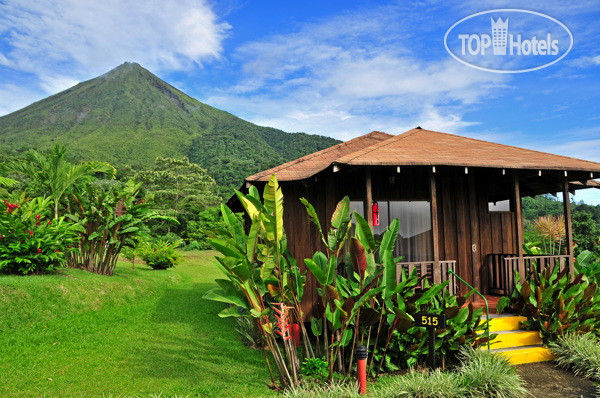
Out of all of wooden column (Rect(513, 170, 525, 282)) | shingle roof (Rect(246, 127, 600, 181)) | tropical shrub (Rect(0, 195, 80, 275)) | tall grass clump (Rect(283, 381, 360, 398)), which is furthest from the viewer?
tropical shrub (Rect(0, 195, 80, 275))

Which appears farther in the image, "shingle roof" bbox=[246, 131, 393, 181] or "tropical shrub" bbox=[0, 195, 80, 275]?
"tropical shrub" bbox=[0, 195, 80, 275]

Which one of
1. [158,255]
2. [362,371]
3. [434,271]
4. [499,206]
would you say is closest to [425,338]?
[362,371]

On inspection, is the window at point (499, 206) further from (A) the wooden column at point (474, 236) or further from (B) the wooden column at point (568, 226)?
(B) the wooden column at point (568, 226)

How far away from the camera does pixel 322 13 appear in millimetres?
12344

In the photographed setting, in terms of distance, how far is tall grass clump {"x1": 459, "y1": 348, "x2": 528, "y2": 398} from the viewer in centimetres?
500

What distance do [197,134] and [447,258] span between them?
73327 mm

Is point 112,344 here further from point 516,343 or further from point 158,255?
point 158,255

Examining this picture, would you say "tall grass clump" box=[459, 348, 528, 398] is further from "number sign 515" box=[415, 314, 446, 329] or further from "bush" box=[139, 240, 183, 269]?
"bush" box=[139, 240, 183, 269]

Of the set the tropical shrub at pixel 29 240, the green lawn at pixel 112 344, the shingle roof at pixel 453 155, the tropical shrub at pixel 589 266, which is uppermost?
the shingle roof at pixel 453 155

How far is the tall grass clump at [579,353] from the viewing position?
5785 mm

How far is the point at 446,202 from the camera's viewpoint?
878cm

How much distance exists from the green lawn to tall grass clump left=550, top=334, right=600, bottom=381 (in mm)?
4507

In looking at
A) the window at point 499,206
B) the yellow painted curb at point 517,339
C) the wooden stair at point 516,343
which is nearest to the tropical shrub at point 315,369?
the wooden stair at point 516,343

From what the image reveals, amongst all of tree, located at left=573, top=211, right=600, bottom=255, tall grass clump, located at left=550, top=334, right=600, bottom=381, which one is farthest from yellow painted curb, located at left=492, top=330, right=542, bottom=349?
tree, located at left=573, top=211, right=600, bottom=255
